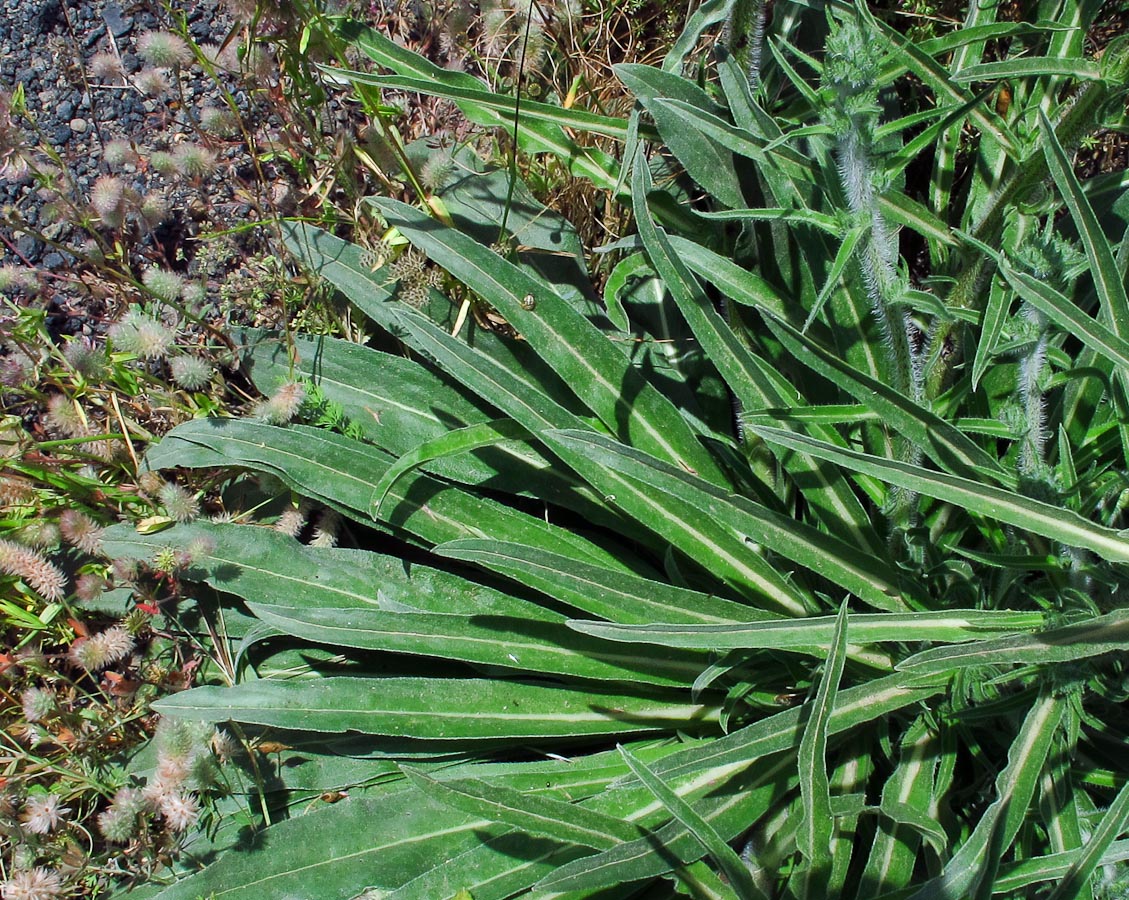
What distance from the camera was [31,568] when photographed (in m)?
2.06

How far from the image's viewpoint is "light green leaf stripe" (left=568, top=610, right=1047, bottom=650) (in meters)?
1.49

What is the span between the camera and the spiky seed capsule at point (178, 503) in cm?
208

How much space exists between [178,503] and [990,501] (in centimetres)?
164

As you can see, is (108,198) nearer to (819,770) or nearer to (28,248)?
(28,248)

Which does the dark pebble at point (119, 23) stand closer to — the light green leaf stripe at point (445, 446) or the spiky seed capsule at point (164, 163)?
the spiky seed capsule at point (164, 163)

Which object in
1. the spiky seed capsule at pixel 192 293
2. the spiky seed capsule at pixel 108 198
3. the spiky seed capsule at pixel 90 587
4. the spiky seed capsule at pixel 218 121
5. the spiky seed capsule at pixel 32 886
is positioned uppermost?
the spiky seed capsule at pixel 218 121

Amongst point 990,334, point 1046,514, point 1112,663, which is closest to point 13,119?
point 990,334

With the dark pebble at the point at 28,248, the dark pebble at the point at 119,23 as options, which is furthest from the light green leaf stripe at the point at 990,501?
the dark pebble at the point at 119,23

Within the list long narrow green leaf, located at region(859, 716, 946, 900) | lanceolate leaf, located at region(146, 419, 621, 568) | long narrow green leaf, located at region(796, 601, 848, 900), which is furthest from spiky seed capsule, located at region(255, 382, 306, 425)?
long narrow green leaf, located at region(859, 716, 946, 900)

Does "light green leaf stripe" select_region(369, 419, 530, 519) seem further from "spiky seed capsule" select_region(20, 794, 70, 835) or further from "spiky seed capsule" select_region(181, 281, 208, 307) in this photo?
"spiky seed capsule" select_region(20, 794, 70, 835)

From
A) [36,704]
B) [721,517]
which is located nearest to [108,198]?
[36,704]

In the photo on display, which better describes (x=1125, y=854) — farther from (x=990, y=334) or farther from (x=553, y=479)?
(x=553, y=479)

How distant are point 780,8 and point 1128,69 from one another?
2.99ft

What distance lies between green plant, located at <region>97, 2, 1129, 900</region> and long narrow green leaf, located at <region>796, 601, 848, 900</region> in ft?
0.03
